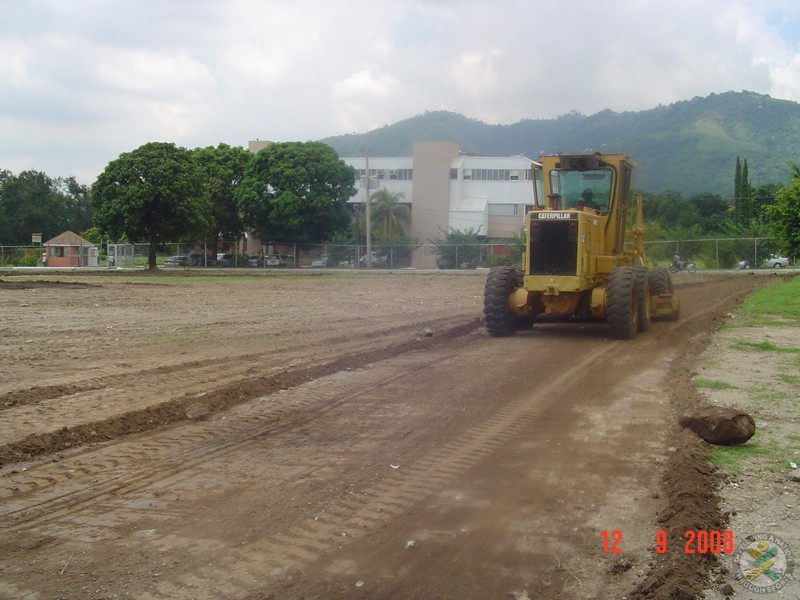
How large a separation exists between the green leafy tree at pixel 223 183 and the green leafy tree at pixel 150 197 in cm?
1161

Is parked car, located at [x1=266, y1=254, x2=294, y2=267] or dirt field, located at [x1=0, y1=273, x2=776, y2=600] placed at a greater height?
parked car, located at [x1=266, y1=254, x2=294, y2=267]

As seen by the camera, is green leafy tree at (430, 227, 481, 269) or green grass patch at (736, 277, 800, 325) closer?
green grass patch at (736, 277, 800, 325)

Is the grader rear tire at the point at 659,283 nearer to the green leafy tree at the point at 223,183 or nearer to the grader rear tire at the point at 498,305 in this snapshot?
the grader rear tire at the point at 498,305

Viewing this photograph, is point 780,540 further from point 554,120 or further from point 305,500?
point 554,120

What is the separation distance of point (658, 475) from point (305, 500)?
3093mm

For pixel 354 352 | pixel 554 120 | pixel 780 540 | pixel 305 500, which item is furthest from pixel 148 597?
pixel 554 120

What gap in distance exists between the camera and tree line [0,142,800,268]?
5144 centimetres

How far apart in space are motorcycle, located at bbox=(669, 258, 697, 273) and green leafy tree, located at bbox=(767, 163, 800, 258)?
77.0 feet

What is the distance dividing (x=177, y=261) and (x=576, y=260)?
5619cm

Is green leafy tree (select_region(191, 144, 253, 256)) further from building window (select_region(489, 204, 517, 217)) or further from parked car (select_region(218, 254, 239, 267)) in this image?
building window (select_region(489, 204, 517, 217))

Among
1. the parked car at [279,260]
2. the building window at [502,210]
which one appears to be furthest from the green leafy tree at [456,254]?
the building window at [502,210]

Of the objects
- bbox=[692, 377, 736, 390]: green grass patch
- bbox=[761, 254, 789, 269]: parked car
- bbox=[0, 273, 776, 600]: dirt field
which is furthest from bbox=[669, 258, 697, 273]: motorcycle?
bbox=[692, 377, 736, 390]: green grass patch

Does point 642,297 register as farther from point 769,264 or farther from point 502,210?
point 502,210

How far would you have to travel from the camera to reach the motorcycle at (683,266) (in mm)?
44694
